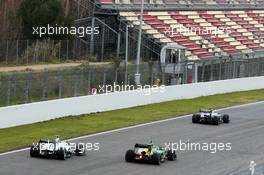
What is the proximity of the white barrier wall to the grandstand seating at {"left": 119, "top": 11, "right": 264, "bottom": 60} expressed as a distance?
20.7 ft

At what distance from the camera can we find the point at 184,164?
69.6 feet

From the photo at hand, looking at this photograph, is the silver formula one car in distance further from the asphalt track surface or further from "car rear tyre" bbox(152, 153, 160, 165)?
"car rear tyre" bbox(152, 153, 160, 165)

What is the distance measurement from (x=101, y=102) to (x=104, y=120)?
2705 millimetres

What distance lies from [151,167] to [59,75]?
10.7m

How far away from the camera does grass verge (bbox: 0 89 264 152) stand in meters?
24.9

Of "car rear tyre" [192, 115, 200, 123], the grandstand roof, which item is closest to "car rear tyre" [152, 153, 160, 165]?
"car rear tyre" [192, 115, 200, 123]

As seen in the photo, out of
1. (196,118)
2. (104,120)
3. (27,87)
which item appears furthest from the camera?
(196,118)

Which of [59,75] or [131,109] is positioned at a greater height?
[59,75]

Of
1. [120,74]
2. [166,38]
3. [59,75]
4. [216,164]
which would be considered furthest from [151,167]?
[166,38]

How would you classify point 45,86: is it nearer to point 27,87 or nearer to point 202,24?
point 27,87

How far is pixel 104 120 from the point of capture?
30.7 metres

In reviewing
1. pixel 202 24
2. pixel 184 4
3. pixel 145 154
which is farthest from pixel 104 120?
pixel 184 4

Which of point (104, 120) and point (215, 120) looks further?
point (215, 120)

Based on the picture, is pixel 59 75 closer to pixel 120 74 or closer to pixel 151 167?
pixel 120 74
